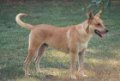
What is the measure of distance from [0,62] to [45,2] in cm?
1816

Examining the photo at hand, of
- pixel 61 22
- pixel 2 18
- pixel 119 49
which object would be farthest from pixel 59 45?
pixel 2 18

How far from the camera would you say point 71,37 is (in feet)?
28.7

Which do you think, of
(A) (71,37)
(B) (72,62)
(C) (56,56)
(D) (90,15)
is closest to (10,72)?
(B) (72,62)

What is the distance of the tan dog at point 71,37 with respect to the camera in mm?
8570

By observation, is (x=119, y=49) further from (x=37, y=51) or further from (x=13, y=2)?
(x=13, y=2)

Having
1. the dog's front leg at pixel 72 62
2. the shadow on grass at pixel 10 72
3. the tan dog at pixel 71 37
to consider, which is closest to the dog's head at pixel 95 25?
the tan dog at pixel 71 37

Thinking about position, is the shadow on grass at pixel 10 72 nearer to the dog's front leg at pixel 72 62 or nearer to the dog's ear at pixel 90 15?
the dog's front leg at pixel 72 62

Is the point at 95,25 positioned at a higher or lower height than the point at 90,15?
lower

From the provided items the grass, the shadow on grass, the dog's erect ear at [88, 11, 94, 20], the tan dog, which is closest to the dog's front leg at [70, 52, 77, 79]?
the tan dog

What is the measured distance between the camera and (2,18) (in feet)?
68.4

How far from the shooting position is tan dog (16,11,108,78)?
8.57 meters

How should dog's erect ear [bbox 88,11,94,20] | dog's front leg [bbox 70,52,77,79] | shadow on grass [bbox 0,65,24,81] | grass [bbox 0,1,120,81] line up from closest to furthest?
dog's erect ear [bbox 88,11,94,20]
dog's front leg [bbox 70,52,77,79]
shadow on grass [bbox 0,65,24,81]
grass [bbox 0,1,120,81]

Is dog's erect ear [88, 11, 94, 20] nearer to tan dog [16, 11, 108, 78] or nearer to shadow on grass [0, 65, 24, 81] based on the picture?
tan dog [16, 11, 108, 78]

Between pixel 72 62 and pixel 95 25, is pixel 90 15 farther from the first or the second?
pixel 72 62
